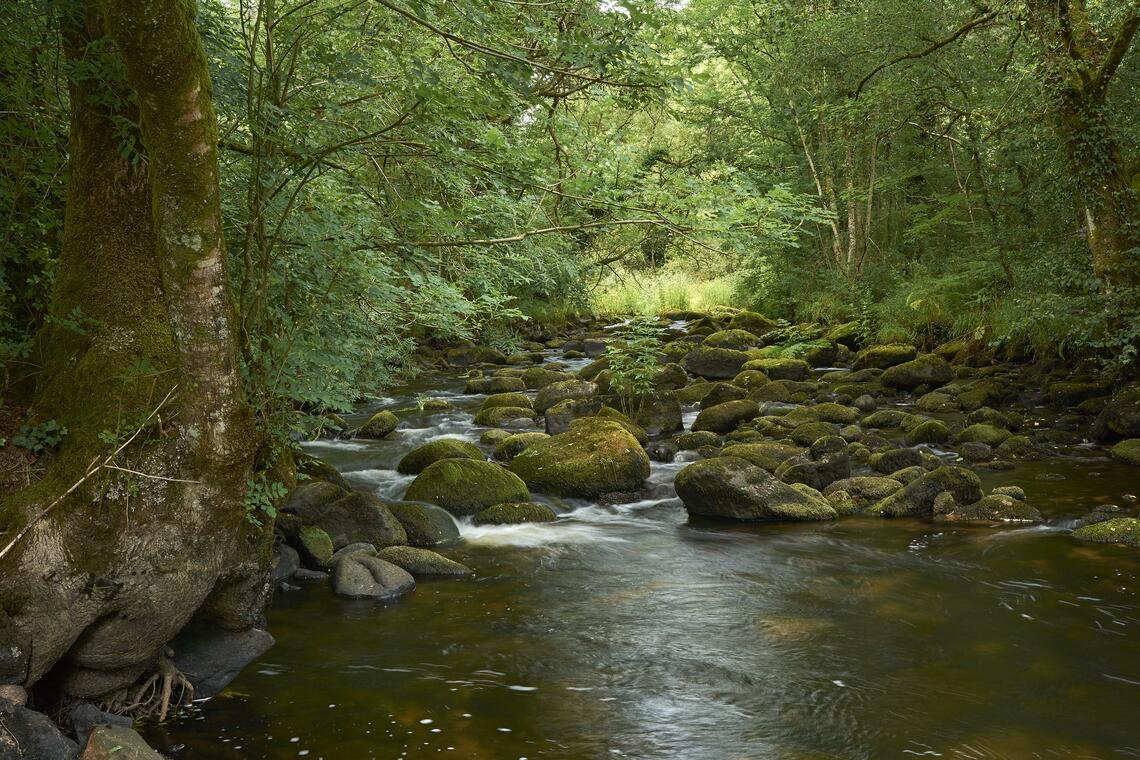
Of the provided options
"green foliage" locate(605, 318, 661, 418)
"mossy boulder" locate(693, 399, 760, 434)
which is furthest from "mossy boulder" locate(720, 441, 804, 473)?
"green foliage" locate(605, 318, 661, 418)

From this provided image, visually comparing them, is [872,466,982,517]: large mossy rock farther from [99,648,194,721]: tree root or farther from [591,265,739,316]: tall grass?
[591,265,739,316]: tall grass

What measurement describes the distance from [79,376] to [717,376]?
14188 mm

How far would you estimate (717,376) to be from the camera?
17.2 m

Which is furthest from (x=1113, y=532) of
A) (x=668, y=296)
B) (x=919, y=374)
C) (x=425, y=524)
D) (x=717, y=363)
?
(x=668, y=296)

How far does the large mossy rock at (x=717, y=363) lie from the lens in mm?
17234

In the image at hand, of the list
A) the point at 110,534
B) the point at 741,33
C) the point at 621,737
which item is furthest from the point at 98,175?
the point at 741,33

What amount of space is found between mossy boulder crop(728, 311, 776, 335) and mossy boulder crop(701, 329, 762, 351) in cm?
171

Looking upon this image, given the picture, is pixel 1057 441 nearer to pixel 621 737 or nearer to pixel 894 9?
pixel 894 9

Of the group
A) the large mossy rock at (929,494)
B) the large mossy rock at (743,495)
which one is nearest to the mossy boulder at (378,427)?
the large mossy rock at (743,495)

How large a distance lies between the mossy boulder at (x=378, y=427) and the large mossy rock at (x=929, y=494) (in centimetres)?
726

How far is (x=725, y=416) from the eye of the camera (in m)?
12.6

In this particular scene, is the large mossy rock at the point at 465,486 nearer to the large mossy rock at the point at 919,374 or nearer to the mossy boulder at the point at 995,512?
the mossy boulder at the point at 995,512

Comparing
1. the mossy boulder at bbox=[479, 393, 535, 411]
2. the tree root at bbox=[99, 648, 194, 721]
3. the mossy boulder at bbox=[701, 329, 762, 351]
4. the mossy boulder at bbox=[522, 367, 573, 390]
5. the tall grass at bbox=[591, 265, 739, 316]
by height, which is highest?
the tall grass at bbox=[591, 265, 739, 316]

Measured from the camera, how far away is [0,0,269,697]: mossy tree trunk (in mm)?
3656
